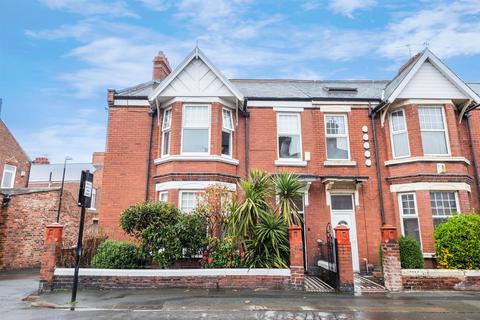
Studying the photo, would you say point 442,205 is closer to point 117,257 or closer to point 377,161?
point 377,161

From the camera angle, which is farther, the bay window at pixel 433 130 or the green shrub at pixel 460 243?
the bay window at pixel 433 130

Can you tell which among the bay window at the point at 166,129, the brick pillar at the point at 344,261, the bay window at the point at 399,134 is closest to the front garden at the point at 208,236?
the brick pillar at the point at 344,261

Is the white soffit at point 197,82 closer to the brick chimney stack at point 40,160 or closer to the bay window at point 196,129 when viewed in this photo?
the bay window at point 196,129

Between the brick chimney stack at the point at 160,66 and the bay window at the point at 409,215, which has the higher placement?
the brick chimney stack at the point at 160,66

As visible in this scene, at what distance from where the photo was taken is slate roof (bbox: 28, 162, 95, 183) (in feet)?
114

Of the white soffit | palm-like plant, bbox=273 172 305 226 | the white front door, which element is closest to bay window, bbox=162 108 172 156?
the white soffit

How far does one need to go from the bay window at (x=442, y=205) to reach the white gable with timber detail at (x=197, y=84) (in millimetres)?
9043

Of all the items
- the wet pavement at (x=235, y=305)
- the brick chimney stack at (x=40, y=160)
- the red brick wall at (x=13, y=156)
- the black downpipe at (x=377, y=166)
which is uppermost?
the brick chimney stack at (x=40, y=160)

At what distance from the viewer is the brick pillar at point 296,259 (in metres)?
8.80

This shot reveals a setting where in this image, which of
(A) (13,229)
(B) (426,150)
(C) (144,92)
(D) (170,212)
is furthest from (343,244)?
(A) (13,229)

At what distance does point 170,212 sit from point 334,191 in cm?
699

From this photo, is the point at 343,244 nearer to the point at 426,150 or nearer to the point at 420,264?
the point at 420,264

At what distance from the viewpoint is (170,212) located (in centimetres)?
967

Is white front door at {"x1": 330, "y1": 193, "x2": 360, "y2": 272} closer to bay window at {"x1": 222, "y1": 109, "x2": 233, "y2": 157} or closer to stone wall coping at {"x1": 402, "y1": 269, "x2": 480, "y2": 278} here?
stone wall coping at {"x1": 402, "y1": 269, "x2": 480, "y2": 278}
